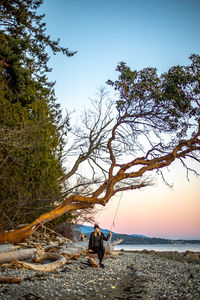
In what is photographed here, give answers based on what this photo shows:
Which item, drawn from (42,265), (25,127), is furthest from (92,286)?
(25,127)

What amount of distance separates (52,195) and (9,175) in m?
2.07

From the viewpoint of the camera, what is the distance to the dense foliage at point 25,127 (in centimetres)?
1179

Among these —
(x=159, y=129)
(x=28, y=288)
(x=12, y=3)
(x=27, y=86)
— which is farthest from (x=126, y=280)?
(x=12, y=3)

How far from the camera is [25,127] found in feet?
38.5

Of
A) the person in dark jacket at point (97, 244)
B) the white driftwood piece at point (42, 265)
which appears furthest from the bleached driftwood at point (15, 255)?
the person in dark jacket at point (97, 244)

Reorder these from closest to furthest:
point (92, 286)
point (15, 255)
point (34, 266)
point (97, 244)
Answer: point (92, 286) < point (34, 266) < point (15, 255) < point (97, 244)

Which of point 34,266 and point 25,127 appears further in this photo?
point 25,127

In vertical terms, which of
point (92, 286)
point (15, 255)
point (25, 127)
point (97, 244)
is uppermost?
point (25, 127)

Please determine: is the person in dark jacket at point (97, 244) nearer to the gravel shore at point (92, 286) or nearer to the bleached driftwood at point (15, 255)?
the gravel shore at point (92, 286)

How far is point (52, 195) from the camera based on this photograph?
12.9 metres

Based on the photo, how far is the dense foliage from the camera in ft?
38.7

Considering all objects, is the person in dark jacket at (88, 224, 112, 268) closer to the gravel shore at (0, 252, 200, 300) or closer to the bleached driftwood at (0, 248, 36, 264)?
the gravel shore at (0, 252, 200, 300)

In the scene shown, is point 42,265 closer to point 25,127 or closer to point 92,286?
point 92,286

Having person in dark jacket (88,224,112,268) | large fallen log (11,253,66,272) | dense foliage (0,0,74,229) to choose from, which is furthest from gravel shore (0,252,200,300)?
dense foliage (0,0,74,229)
